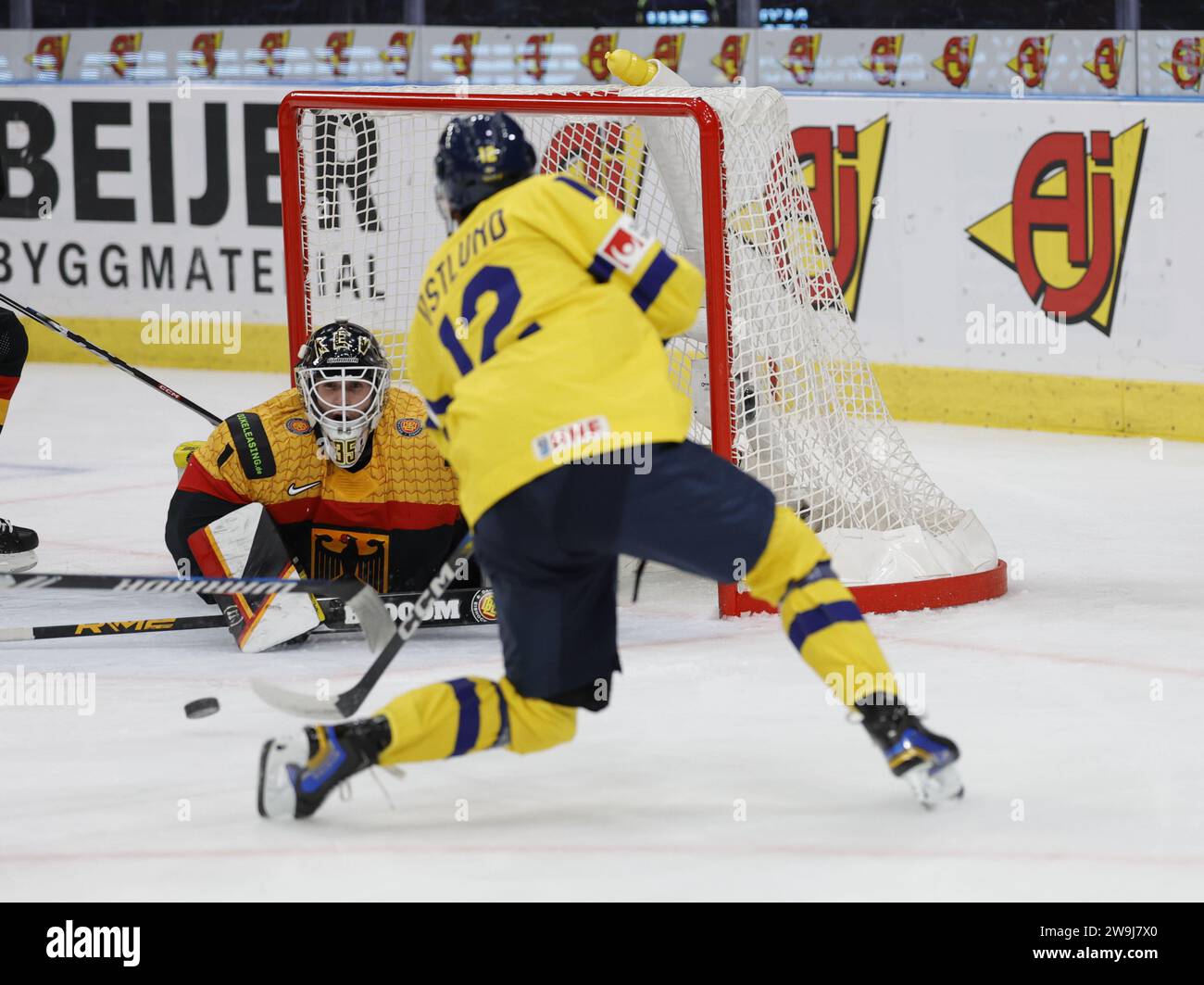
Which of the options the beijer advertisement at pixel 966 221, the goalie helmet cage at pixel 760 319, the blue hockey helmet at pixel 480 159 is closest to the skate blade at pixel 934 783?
the blue hockey helmet at pixel 480 159

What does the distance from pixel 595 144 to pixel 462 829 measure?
8.64ft

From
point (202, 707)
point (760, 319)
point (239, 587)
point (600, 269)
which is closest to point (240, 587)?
point (239, 587)

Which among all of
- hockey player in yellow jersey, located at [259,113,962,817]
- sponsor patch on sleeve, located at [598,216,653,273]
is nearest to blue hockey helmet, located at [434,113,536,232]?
hockey player in yellow jersey, located at [259,113,962,817]

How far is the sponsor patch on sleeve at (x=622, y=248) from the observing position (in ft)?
9.76

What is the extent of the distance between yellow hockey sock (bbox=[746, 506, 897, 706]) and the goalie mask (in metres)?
1.46

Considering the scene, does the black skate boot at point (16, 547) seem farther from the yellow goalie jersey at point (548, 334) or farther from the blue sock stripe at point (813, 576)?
the blue sock stripe at point (813, 576)

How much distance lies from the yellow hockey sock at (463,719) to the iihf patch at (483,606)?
4.35 ft

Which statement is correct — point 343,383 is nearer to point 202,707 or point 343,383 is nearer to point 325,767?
point 202,707

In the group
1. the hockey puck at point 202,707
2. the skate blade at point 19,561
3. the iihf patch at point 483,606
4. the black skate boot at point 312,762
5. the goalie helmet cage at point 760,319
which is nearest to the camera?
the black skate boot at point 312,762

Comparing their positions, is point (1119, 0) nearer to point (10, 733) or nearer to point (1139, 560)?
point (1139, 560)

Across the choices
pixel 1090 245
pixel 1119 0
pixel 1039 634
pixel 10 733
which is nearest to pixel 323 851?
pixel 10 733

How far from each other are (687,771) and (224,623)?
4.47ft

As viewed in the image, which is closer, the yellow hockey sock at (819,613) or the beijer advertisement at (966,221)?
the yellow hockey sock at (819,613)

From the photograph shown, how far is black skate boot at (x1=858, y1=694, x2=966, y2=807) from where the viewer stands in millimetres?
2971
